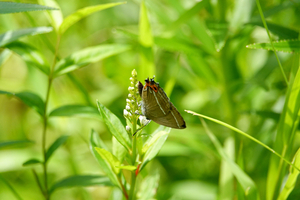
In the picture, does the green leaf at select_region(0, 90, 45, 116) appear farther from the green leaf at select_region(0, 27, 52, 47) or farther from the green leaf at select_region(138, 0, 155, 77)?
the green leaf at select_region(138, 0, 155, 77)

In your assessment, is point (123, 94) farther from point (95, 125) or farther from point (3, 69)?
point (3, 69)

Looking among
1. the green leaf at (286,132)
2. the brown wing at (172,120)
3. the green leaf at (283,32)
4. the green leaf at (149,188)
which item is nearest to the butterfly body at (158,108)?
the brown wing at (172,120)

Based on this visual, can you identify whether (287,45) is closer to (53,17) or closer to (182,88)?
(53,17)


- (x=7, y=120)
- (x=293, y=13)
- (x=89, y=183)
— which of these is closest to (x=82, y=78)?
(x=7, y=120)

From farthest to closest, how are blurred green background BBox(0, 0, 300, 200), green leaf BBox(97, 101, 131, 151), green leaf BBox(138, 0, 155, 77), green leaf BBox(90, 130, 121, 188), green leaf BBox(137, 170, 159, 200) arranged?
blurred green background BBox(0, 0, 300, 200), green leaf BBox(138, 0, 155, 77), green leaf BBox(137, 170, 159, 200), green leaf BBox(90, 130, 121, 188), green leaf BBox(97, 101, 131, 151)

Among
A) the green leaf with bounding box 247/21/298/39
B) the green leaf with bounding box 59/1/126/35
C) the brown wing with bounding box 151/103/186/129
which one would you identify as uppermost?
the green leaf with bounding box 59/1/126/35

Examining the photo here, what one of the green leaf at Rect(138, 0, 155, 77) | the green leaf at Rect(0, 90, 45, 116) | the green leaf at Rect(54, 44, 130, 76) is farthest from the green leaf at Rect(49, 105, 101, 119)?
the green leaf at Rect(138, 0, 155, 77)

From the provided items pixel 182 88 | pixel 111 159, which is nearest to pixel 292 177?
pixel 111 159
